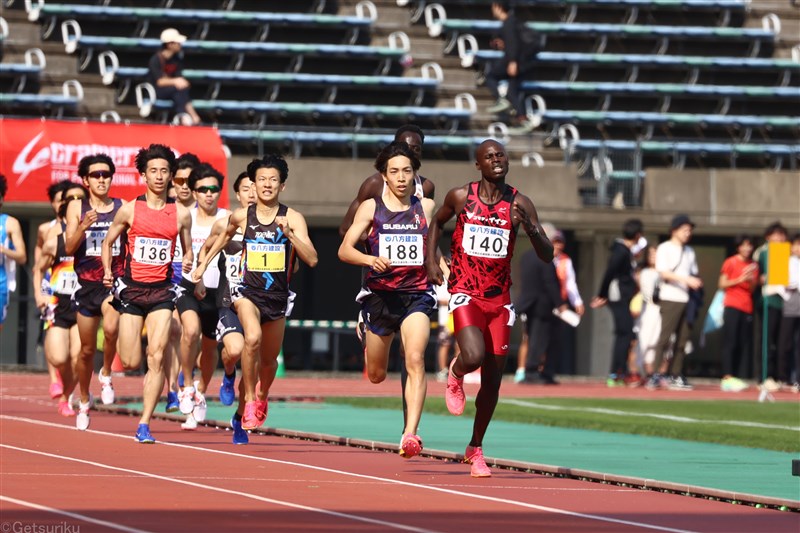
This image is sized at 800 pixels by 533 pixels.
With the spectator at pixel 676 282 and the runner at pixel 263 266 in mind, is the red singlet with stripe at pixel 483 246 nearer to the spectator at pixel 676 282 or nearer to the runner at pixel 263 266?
the runner at pixel 263 266

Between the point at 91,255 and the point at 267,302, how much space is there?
3.36 m

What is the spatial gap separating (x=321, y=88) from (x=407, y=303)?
63.7ft

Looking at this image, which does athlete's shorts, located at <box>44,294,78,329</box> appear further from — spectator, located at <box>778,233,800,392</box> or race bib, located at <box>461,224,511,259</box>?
spectator, located at <box>778,233,800,392</box>

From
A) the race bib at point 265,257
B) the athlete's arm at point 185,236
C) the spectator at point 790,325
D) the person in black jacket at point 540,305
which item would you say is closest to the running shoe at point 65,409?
the athlete's arm at point 185,236

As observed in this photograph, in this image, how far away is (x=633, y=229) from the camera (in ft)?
86.3

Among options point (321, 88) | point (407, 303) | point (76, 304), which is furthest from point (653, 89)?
point (407, 303)

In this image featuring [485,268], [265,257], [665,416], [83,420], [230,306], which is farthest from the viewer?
[665,416]

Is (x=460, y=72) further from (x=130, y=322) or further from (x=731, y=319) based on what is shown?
(x=130, y=322)

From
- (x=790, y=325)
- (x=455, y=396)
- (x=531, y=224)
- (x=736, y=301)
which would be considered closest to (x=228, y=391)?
(x=455, y=396)

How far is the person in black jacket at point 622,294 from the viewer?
2611 centimetres

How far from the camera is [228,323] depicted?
14.6 m

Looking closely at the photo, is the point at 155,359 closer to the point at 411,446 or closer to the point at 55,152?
the point at 411,446

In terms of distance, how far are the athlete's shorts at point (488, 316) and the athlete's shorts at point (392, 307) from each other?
0.74 meters

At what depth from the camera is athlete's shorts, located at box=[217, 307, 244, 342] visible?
571 inches
